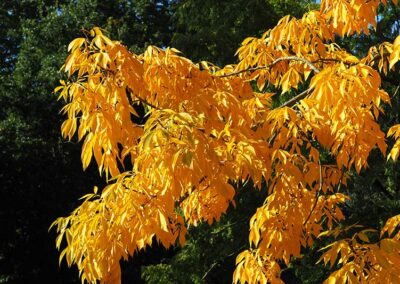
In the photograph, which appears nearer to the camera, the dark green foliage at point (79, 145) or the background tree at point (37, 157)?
the dark green foliage at point (79, 145)

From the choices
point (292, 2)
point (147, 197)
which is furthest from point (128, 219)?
point (292, 2)

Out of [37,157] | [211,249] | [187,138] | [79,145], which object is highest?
[37,157]

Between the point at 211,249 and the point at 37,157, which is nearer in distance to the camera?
the point at 211,249

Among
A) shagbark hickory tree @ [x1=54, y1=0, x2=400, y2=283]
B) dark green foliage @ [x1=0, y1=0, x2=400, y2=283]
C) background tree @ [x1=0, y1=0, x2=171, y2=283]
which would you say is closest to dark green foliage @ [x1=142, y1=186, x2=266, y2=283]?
dark green foliage @ [x1=0, y1=0, x2=400, y2=283]

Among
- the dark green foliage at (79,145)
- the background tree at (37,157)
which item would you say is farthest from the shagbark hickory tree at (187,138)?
the background tree at (37,157)

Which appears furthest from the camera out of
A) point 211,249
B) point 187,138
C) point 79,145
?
point 79,145

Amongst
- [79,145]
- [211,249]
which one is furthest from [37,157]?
[211,249]

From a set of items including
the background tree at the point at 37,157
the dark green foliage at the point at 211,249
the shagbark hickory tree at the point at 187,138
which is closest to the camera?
the shagbark hickory tree at the point at 187,138

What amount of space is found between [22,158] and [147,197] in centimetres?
737

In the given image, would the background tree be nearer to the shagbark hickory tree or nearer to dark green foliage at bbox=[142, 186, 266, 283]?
dark green foliage at bbox=[142, 186, 266, 283]

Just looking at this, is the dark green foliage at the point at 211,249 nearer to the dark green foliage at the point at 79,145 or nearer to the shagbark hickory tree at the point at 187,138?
the dark green foliage at the point at 79,145

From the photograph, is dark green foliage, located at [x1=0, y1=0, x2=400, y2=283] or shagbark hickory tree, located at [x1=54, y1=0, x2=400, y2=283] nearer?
shagbark hickory tree, located at [x1=54, y1=0, x2=400, y2=283]

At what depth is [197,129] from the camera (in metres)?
1.43

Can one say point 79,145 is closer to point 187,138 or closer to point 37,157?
point 37,157
